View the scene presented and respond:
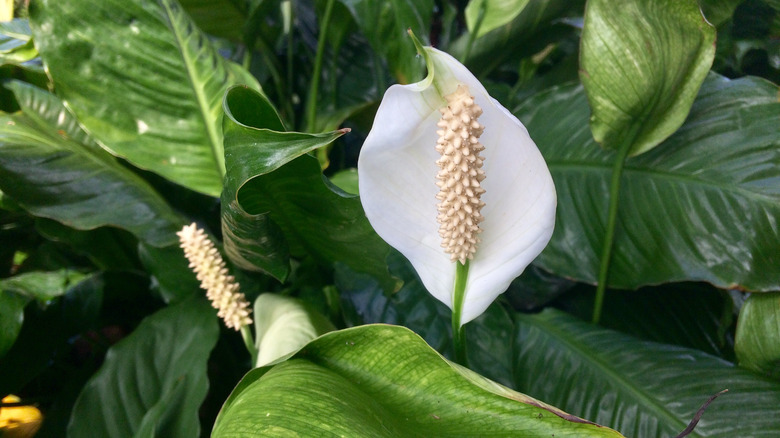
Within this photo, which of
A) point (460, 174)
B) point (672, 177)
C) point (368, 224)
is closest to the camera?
point (460, 174)

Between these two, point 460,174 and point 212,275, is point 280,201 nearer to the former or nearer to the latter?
point 212,275

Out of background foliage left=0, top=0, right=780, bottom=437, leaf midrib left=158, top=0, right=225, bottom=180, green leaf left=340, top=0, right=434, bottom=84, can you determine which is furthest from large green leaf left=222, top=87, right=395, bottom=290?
green leaf left=340, top=0, right=434, bottom=84

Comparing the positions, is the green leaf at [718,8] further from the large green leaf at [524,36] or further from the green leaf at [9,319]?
the green leaf at [9,319]

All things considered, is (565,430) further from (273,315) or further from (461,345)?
(273,315)

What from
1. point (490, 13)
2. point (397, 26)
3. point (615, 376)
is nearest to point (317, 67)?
point (397, 26)

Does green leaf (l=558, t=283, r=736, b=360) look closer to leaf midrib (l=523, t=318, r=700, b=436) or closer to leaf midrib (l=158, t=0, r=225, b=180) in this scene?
leaf midrib (l=523, t=318, r=700, b=436)
